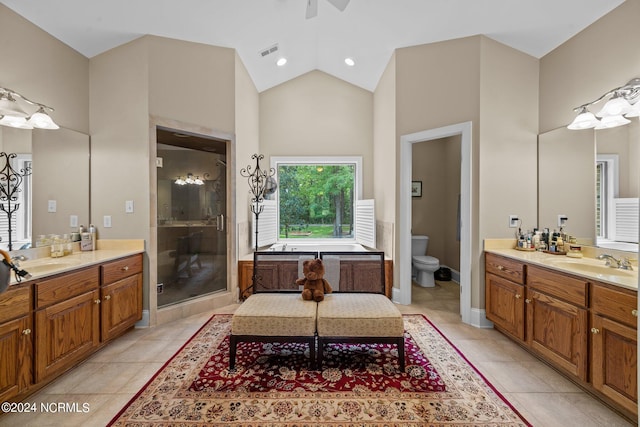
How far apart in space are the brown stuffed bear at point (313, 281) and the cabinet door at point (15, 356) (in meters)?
1.86

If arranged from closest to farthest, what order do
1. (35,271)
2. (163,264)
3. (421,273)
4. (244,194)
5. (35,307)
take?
1. (35,307)
2. (35,271)
3. (163,264)
4. (244,194)
5. (421,273)

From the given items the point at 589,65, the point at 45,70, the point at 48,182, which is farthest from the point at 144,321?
the point at 589,65

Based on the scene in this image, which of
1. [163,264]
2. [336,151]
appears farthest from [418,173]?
[163,264]

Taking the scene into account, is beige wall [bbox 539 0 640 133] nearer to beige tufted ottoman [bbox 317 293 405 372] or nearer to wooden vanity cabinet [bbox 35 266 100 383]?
beige tufted ottoman [bbox 317 293 405 372]

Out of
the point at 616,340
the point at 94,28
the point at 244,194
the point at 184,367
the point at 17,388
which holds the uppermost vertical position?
the point at 94,28

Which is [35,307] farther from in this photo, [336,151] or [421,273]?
[421,273]

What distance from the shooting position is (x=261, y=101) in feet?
15.9

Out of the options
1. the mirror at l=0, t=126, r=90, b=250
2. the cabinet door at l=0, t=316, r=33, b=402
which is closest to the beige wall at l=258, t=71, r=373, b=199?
the mirror at l=0, t=126, r=90, b=250

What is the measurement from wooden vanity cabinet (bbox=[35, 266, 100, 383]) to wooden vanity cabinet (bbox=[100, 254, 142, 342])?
0.07m

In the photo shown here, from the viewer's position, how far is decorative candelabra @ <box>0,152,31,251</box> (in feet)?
7.63

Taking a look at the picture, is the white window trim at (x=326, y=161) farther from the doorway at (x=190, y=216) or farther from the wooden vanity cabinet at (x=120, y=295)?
the wooden vanity cabinet at (x=120, y=295)

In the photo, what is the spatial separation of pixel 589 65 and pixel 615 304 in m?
2.23

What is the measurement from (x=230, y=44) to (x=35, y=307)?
3.26 meters

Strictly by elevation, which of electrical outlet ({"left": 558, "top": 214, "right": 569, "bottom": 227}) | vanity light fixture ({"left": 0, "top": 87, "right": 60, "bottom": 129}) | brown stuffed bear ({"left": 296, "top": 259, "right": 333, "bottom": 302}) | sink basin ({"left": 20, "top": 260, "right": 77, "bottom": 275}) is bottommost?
brown stuffed bear ({"left": 296, "top": 259, "right": 333, "bottom": 302})
